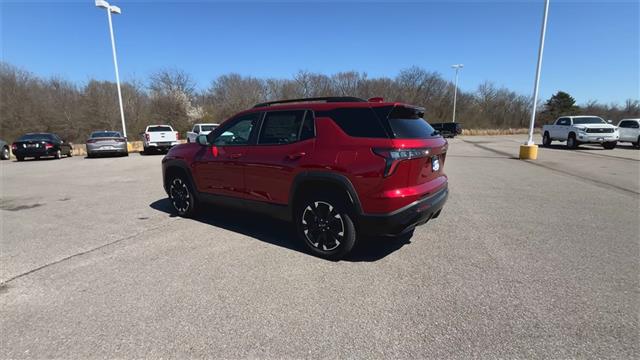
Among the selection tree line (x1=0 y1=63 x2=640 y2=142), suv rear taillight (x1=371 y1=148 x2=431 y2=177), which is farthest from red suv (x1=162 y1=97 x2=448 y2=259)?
tree line (x1=0 y1=63 x2=640 y2=142)

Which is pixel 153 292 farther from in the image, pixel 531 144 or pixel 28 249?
pixel 531 144

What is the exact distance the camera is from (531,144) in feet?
48.0

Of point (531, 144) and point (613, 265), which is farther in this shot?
point (531, 144)

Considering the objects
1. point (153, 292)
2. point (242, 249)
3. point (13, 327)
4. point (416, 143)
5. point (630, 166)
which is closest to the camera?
point (13, 327)

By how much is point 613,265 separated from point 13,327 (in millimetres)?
5774

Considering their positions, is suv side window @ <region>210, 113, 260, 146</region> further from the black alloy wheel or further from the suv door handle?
the black alloy wheel

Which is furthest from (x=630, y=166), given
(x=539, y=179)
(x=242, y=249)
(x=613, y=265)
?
(x=242, y=249)

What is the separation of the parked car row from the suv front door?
21674 mm

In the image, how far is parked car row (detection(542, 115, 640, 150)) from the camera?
18578 millimetres

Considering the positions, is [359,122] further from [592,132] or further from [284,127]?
[592,132]

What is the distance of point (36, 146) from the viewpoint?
55.4 feet

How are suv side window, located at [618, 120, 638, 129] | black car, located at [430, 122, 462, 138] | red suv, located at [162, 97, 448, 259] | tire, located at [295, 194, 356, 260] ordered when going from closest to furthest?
red suv, located at [162, 97, 448, 259] → tire, located at [295, 194, 356, 260] → black car, located at [430, 122, 462, 138] → suv side window, located at [618, 120, 638, 129]

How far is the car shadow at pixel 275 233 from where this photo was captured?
4.09 meters

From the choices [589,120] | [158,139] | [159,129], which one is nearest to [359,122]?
[158,139]
